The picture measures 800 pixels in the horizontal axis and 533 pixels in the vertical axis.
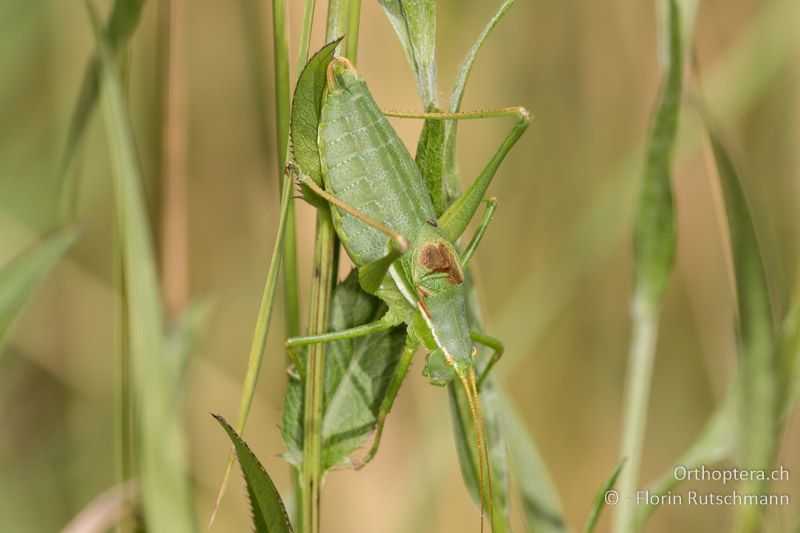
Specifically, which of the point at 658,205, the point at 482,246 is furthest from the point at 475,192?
the point at 482,246

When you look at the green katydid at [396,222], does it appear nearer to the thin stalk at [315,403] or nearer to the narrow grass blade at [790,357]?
the thin stalk at [315,403]

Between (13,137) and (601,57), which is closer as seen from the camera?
(13,137)

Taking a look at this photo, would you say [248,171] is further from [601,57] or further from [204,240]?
[601,57]

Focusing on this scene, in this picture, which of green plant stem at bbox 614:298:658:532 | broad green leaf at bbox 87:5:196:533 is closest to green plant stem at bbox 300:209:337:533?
broad green leaf at bbox 87:5:196:533

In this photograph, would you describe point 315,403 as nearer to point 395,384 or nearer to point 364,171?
point 395,384

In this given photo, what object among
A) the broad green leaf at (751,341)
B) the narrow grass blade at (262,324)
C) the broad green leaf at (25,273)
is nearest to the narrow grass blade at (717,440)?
the broad green leaf at (751,341)

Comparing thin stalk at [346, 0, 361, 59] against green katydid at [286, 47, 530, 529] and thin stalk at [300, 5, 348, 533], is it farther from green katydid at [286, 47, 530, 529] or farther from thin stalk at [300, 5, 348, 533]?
thin stalk at [300, 5, 348, 533]

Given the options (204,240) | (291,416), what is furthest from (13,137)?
(291,416)
